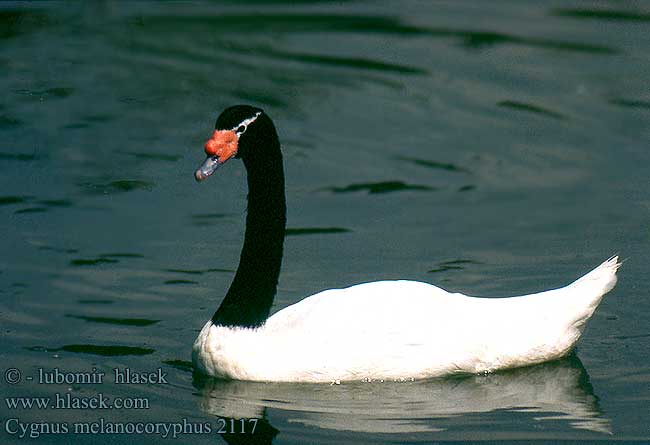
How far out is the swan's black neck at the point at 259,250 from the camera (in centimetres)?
826

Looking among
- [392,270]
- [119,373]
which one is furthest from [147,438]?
[392,270]

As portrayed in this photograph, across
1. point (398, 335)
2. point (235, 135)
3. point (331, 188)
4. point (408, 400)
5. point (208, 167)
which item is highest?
point (235, 135)

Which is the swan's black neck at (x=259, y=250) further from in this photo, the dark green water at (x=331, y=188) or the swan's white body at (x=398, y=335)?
the dark green water at (x=331, y=188)

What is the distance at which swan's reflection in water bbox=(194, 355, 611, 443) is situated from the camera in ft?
25.6

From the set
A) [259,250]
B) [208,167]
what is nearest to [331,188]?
[259,250]

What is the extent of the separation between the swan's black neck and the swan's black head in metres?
0.15

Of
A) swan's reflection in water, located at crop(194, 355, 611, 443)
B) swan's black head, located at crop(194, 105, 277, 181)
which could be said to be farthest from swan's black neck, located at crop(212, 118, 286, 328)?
swan's reflection in water, located at crop(194, 355, 611, 443)

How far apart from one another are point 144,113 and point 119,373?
5.75 m

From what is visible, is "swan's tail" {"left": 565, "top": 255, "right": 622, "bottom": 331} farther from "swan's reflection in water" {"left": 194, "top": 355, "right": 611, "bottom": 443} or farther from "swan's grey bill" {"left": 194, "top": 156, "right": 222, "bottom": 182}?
"swan's grey bill" {"left": 194, "top": 156, "right": 222, "bottom": 182}

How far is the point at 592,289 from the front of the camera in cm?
838

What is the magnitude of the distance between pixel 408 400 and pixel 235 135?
1707 millimetres

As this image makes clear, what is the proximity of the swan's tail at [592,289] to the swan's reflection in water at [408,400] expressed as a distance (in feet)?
1.18

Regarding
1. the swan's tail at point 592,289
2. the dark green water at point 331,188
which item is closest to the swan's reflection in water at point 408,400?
the dark green water at point 331,188

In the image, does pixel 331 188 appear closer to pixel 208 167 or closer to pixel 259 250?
pixel 259 250
